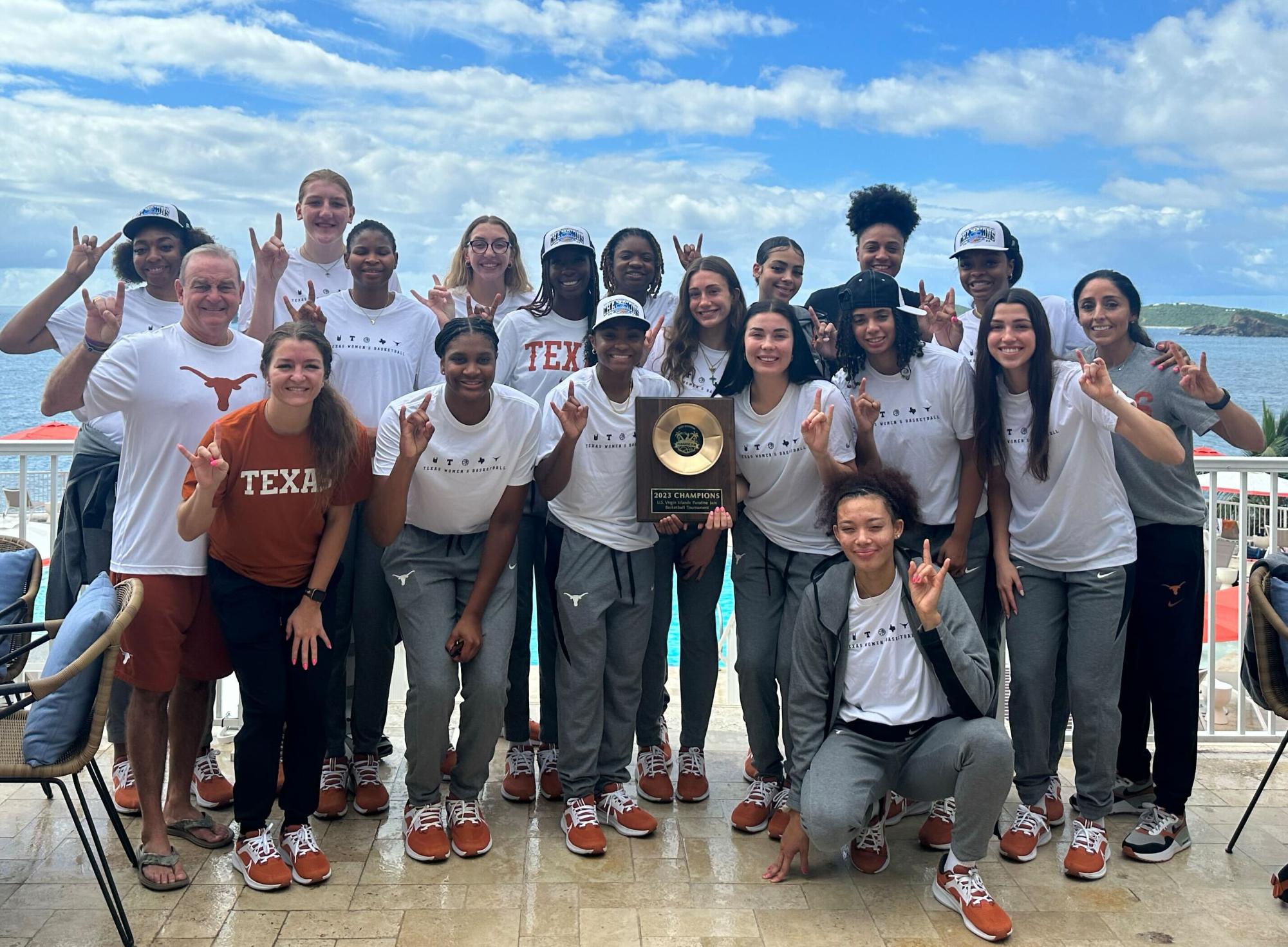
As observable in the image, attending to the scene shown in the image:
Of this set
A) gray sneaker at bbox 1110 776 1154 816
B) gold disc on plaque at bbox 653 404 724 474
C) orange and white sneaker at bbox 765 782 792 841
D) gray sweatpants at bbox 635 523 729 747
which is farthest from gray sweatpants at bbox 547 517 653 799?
gray sneaker at bbox 1110 776 1154 816

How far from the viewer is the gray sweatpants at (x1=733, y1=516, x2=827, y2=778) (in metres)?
3.95

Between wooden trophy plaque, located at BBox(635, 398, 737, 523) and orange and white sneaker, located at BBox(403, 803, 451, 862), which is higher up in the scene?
wooden trophy plaque, located at BBox(635, 398, 737, 523)

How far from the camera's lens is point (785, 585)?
13.2 ft

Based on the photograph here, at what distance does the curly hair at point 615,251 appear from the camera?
15.0ft

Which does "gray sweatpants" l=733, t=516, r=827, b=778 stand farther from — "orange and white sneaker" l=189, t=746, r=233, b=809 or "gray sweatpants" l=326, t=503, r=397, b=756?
"orange and white sneaker" l=189, t=746, r=233, b=809

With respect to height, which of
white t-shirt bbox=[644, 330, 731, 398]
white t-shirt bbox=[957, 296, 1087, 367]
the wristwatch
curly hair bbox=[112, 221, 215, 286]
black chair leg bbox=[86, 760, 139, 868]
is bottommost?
black chair leg bbox=[86, 760, 139, 868]

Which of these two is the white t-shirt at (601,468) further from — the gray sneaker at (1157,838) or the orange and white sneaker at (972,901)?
the gray sneaker at (1157,838)

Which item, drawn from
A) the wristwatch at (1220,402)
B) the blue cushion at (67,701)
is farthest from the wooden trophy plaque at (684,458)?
the blue cushion at (67,701)

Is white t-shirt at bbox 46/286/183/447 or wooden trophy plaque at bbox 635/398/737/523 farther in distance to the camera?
white t-shirt at bbox 46/286/183/447

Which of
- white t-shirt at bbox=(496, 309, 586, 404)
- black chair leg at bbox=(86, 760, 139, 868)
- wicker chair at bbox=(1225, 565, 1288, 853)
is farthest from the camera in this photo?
white t-shirt at bbox=(496, 309, 586, 404)

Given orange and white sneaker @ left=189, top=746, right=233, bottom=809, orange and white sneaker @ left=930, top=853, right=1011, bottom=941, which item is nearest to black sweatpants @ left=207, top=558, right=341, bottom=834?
orange and white sneaker @ left=189, top=746, right=233, bottom=809

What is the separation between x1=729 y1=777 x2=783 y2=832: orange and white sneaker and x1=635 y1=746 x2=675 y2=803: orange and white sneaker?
311 millimetres

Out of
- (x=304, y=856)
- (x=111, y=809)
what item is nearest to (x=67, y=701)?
→ (x=111, y=809)

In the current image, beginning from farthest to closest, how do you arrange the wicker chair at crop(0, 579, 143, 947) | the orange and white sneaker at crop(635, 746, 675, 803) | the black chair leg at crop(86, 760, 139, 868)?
1. the orange and white sneaker at crop(635, 746, 675, 803)
2. the black chair leg at crop(86, 760, 139, 868)
3. the wicker chair at crop(0, 579, 143, 947)
